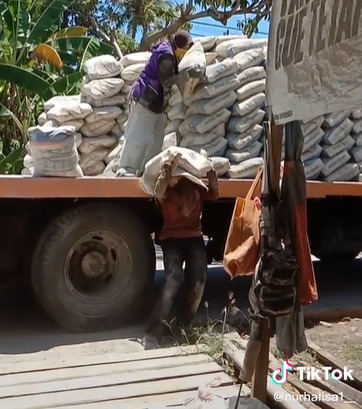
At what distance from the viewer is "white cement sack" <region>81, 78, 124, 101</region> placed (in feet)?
21.1

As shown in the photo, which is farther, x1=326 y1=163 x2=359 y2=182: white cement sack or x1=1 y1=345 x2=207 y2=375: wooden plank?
x1=326 y1=163 x2=359 y2=182: white cement sack

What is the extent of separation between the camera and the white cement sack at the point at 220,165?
5.79 m

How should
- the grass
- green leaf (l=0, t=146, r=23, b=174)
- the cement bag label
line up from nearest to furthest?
the cement bag label, the grass, green leaf (l=0, t=146, r=23, b=174)

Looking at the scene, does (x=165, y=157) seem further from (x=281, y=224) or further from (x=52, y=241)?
(x=281, y=224)

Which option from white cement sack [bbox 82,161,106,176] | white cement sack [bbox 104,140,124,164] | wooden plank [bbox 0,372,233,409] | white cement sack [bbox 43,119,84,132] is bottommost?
wooden plank [bbox 0,372,233,409]

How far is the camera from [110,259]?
5.85 m

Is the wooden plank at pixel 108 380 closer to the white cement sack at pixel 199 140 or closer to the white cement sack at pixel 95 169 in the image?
the white cement sack at pixel 199 140

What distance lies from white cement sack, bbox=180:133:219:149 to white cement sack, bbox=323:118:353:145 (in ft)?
3.36

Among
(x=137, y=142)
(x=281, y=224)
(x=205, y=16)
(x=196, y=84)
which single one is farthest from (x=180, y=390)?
(x=205, y=16)

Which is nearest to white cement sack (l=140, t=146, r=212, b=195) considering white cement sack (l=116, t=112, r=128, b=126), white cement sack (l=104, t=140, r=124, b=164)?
white cement sack (l=104, t=140, r=124, b=164)

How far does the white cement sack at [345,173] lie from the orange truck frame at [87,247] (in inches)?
4.3

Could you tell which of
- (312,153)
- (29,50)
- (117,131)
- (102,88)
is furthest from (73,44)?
(312,153)

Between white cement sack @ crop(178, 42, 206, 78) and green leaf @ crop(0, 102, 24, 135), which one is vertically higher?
white cement sack @ crop(178, 42, 206, 78)

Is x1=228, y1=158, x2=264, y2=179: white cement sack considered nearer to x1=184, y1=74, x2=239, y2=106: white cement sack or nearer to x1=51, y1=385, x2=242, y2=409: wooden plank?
x1=184, y1=74, x2=239, y2=106: white cement sack
